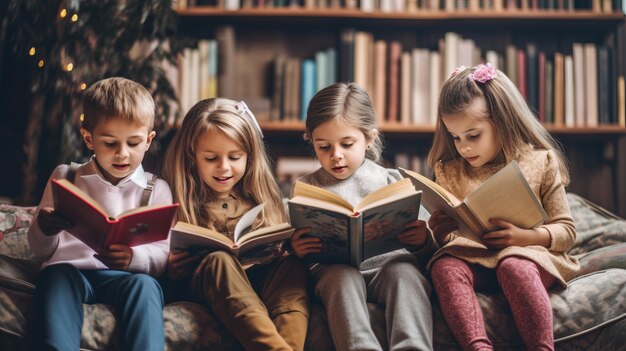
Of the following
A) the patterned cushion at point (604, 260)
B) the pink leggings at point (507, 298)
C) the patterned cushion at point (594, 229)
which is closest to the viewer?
the pink leggings at point (507, 298)

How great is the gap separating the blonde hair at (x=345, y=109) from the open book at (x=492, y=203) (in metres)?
0.33

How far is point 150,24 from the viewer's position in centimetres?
269

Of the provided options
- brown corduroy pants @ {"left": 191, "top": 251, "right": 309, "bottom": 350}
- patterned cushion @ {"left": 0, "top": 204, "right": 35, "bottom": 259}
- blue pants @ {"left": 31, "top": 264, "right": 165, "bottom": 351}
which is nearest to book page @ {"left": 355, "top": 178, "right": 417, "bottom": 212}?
brown corduroy pants @ {"left": 191, "top": 251, "right": 309, "bottom": 350}

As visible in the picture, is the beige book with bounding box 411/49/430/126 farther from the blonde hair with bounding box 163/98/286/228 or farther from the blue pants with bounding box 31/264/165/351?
the blue pants with bounding box 31/264/165/351

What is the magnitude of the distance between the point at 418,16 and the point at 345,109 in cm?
119

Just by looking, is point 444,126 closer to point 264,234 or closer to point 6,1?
point 264,234

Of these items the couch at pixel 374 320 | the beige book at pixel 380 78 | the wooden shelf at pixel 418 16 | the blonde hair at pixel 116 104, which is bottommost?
the couch at pixel 374 320

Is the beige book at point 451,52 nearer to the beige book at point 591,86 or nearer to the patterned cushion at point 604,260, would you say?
the beige book at point 591,86

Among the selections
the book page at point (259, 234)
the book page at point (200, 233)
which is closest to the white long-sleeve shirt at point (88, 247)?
the book page at point (200, 233)

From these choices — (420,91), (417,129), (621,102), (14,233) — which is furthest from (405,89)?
(14,233)

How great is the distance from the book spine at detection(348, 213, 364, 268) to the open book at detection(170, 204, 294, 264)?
0.50 ft

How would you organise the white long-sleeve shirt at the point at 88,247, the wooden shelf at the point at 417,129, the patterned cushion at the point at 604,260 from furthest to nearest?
the wooden shelf at the point at 417,129
the patterned cushion at the point at 604,260
the white long-sleeve shirt at the point at 88,247

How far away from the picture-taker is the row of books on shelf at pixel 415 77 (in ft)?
9.57

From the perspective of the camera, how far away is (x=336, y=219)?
156cm
